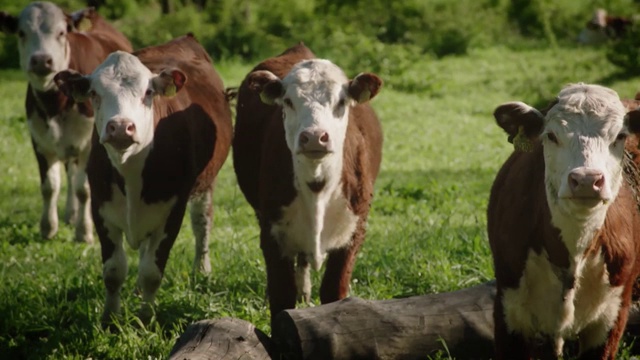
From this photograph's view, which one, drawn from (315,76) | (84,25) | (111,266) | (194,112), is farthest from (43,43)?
(315,76)

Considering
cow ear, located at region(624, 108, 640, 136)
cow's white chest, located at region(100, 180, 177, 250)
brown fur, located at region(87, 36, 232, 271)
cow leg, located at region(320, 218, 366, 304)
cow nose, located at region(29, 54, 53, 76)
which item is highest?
cow ear, located at region(624, 108, 640, 136)

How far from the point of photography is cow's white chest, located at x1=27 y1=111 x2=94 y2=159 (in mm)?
10875

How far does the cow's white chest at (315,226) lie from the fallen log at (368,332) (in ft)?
2.43

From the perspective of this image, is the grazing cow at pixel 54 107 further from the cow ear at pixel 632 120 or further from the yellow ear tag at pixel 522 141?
the cow ear at pixel 632 120

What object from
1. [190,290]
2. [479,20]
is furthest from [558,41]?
[190,290]

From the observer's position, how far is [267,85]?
689 cm

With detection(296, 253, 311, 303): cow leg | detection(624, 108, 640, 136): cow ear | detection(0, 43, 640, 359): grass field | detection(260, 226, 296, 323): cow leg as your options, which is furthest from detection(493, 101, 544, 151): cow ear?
detection(296, 253, 311, 303): cow leg

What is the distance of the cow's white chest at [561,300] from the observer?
17.9 ft

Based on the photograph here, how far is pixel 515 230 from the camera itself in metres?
5.56

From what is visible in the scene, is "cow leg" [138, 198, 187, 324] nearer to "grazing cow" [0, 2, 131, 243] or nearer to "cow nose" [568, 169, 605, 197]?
"grazing cow" [0, 2, 131, 243]

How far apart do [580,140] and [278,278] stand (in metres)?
2.55

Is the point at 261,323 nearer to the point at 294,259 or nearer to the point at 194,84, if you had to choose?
the point at 294,259

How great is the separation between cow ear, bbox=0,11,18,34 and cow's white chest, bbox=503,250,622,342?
7.63 m

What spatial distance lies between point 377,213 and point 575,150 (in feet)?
19.5
